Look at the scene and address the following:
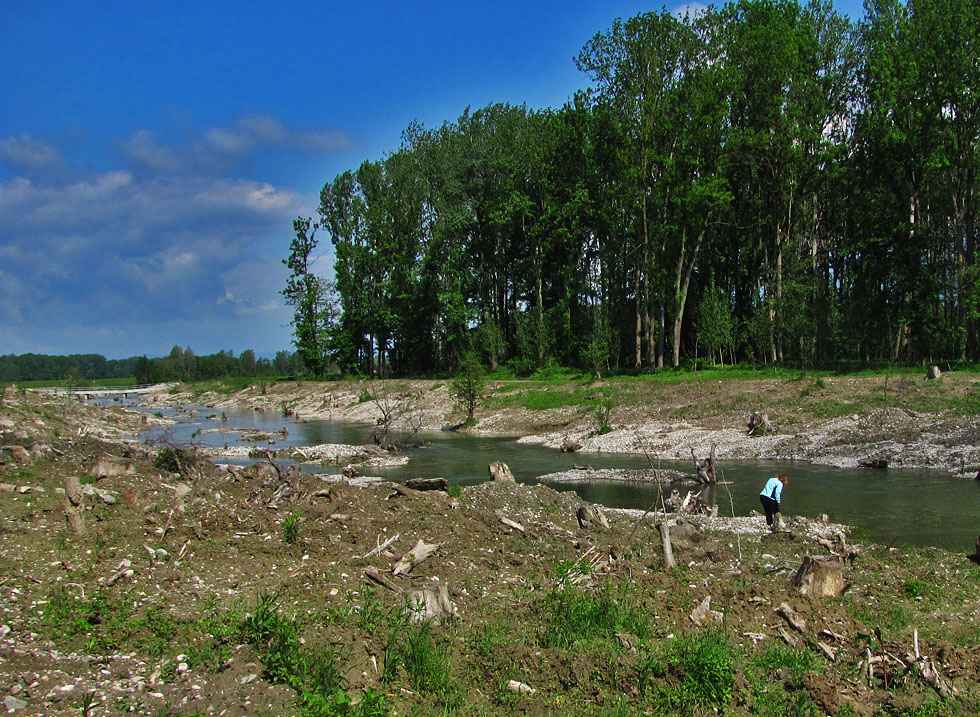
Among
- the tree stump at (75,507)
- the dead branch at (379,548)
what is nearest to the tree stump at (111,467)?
the tree stump at (75,507)

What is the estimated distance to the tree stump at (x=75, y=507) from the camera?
1237 centimetres

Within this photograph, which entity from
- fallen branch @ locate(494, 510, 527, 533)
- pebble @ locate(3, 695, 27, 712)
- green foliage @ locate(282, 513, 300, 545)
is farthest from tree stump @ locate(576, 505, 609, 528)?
pebble @ locate(3, 695, 27, 712)

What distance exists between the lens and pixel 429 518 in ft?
53.5

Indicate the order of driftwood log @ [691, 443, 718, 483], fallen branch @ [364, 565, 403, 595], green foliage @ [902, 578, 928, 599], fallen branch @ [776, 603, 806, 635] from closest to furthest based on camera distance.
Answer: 1. fallen branch @ [776, 603, 806, 635]
2. fallen branch @ [364, 565, 403, 595]
3. green foliage @ [902, 578, 928, 599]
4. driftwood log @ [691, 443, 718, 483]

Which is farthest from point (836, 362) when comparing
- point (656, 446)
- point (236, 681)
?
point (236, 681)

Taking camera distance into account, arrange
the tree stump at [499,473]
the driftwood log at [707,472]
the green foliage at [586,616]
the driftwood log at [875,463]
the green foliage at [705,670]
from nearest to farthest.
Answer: the green foliage at [705,670] < the green foliage at [586,616] < the driftwood log at [707,472] < the tree stump at [499,473] < the driftwood log at [875,463]

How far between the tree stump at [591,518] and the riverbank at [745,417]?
1420cm

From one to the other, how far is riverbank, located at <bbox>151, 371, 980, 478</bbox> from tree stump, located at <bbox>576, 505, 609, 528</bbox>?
14198mm

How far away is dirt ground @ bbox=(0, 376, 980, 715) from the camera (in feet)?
27.5

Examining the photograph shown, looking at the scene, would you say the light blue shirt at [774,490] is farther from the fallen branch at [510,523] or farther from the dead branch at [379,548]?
the dead branch at [379,548]

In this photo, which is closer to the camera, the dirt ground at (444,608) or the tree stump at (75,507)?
the dirt ground at (444,608)

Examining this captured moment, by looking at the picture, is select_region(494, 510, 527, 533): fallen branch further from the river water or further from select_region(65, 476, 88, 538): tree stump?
select_region(65, 476, 88, 538): tree stump

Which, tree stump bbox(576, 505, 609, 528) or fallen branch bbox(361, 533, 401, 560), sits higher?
fallen branch bbox(361, 533, 401, 560)

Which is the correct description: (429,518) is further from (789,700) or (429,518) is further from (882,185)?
(882,185)
